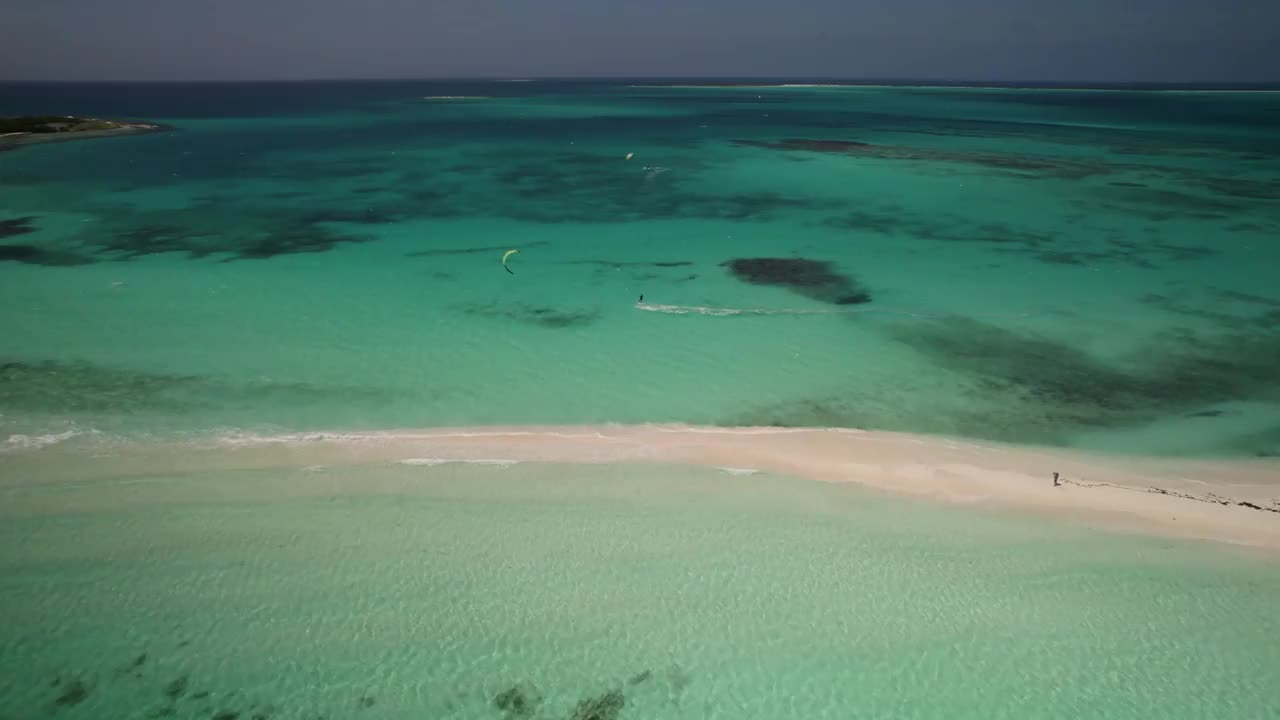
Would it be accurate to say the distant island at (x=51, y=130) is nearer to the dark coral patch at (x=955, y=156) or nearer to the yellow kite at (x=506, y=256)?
the yellow kite at (x=506, y=256)

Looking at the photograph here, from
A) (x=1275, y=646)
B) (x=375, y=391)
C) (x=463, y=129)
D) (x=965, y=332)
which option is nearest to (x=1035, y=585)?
(x=1275, y=646)

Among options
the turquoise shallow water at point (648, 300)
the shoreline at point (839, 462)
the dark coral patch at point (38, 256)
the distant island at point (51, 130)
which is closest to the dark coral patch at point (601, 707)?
the shoreline at point (839, 462)

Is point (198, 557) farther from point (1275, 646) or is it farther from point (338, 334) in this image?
point (1275, 646)

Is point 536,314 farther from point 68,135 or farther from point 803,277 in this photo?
point 68,135

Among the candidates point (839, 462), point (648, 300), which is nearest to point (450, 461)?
point (839, 462)

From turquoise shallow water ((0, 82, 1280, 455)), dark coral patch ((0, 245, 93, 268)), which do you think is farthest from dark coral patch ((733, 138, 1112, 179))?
dark coral patch ((0, 245, 93, 268))

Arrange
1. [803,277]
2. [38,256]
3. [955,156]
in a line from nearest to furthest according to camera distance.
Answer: [803,277], [38,256], [955,156]
